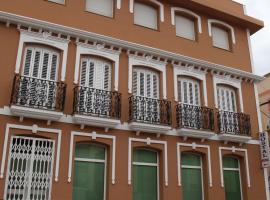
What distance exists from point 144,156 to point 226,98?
540cm

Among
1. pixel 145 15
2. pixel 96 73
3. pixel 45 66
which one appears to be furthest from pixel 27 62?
pixel 145 15

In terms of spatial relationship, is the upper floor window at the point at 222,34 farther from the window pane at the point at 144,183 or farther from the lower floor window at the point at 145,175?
the window pane at the point at 144,183

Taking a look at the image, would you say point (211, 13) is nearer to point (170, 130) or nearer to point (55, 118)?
point (170, 130)

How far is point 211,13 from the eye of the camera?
1644 cm

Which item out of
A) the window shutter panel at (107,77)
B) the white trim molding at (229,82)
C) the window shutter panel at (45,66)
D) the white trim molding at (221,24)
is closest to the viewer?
the window shutter panel at (45,66)

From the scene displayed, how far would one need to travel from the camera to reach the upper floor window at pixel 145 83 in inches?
540

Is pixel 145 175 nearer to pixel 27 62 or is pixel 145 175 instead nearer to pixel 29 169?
pixel 29 169

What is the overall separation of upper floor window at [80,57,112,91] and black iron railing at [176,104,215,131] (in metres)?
3.15

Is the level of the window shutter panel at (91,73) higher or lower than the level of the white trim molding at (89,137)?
higher

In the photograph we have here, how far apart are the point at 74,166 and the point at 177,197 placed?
13.8 feet

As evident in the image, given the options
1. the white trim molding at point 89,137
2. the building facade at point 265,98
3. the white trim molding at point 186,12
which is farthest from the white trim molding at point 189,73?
the building facade at point 265,98

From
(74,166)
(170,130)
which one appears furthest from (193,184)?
(74,166)

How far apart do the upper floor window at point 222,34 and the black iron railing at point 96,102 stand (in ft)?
22.1

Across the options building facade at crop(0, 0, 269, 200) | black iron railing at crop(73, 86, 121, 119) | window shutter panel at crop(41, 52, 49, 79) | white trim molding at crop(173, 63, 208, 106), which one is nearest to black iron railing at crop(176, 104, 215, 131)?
building facade at crop(0, 0, 269, 200)
